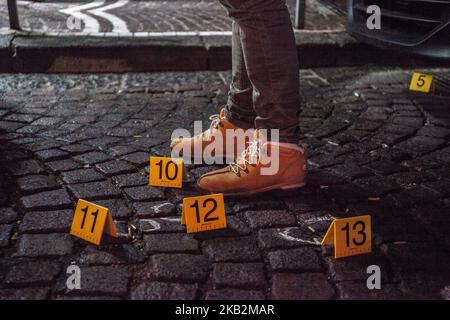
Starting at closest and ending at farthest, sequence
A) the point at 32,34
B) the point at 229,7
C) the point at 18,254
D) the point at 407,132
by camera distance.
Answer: the point at 18,254
the point at 229,7
the point at 407,132
the point at 32,34

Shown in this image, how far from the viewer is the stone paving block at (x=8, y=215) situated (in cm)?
224

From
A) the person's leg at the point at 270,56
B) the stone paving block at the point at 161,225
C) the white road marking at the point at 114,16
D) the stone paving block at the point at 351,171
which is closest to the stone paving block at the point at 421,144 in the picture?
the stone paving block at the point at 351,171

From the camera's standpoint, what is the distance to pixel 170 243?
2094 millimetres

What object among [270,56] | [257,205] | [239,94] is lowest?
[257,205]

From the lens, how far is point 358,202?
8.04ft

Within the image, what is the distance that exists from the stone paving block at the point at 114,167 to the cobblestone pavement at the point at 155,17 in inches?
105

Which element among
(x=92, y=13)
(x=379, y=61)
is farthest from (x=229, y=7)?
(x=92, y=13)

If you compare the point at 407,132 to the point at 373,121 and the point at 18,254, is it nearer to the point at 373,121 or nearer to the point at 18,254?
the point at 373,121

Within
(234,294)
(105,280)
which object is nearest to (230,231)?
(234,294)

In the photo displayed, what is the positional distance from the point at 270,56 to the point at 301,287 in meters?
0.95

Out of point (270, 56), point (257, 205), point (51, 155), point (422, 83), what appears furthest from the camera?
point (422, 83)

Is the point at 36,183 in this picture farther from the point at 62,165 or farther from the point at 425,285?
the point at 425,285
